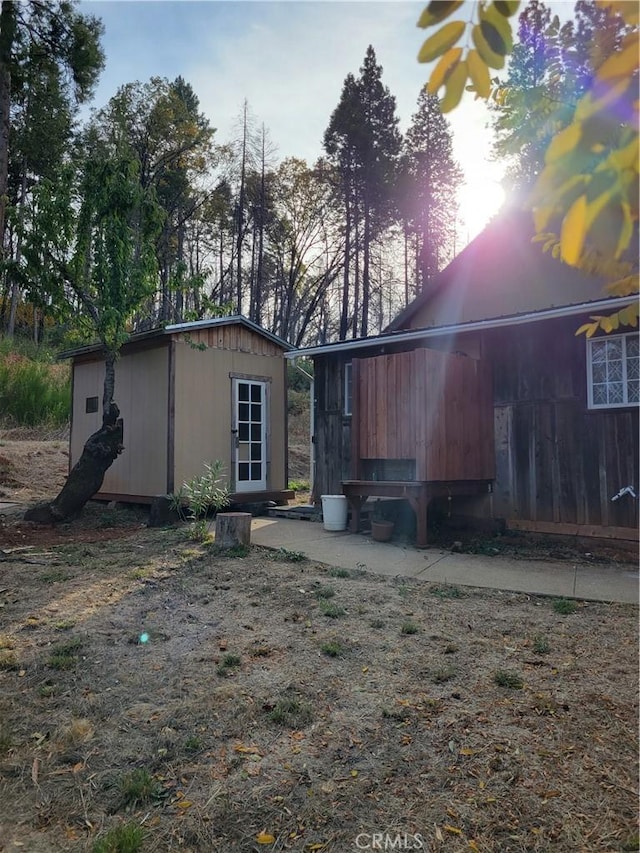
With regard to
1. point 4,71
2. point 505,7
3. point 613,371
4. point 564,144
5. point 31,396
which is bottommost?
point 564,144

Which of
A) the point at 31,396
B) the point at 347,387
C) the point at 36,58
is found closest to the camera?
the point at 347,387

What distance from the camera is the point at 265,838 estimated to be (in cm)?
176

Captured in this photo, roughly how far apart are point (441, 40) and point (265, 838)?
84.9 inches

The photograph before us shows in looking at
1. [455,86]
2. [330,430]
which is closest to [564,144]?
[455,86]

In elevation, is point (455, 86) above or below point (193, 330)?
below

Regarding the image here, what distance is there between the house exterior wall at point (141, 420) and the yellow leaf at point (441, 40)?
7915mm

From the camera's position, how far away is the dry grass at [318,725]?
70.9 inches

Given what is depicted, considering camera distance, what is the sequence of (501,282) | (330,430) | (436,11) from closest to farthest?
(436,11)
(330,430)
(501,282)

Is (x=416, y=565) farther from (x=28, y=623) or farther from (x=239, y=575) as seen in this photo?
(x=28, y=623)

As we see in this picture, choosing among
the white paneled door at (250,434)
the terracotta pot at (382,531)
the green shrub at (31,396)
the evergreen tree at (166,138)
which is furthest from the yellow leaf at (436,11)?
the evergreen tree at (166,138)

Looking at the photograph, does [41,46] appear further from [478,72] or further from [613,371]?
[478,72]

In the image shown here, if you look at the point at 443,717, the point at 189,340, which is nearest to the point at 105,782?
the point at 443,717

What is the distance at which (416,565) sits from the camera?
5145 millimetres

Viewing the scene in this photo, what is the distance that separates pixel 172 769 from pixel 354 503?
488 centimetres
